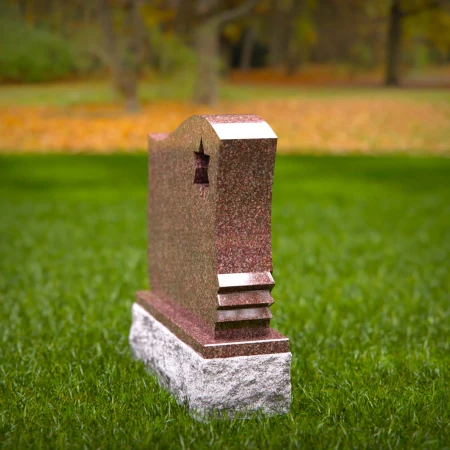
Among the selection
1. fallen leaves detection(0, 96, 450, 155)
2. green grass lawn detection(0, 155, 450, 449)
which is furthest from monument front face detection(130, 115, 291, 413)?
fallen leaves detection(0, 96, 450, 155)

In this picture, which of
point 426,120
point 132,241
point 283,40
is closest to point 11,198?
point 132,241

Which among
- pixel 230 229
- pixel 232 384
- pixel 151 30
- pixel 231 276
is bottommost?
pixel 232 384

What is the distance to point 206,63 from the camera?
22891 mm

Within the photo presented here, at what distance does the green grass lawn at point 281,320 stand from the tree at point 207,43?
10934mm

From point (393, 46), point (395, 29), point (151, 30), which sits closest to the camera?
point (151, 30)

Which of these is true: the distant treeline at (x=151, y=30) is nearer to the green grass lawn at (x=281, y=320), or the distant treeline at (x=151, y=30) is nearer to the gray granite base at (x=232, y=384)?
the green grass lawn at (x=281, y=320)

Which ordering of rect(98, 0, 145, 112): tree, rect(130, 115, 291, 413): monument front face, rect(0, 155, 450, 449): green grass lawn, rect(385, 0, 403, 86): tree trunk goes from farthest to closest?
rect(385, 0, 403, 86): tree trunk
rect(98, 0, 145, 112): tree
rect(130, 115, 291, 413): monument front face
rect(0, 155, 450, 449): green grass lawn

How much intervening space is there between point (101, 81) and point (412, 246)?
2289cm

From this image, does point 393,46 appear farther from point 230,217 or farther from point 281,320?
point 230,217

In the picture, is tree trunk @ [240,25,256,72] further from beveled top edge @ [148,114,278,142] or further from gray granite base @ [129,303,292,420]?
gray granite base @ [129,303,292,420]

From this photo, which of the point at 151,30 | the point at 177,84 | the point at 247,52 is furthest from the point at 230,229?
the point at 247,52

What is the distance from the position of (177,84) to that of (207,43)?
6.89ft

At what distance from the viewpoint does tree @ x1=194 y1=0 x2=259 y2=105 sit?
73.3ft

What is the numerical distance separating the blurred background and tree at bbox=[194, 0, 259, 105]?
33 millimetres
